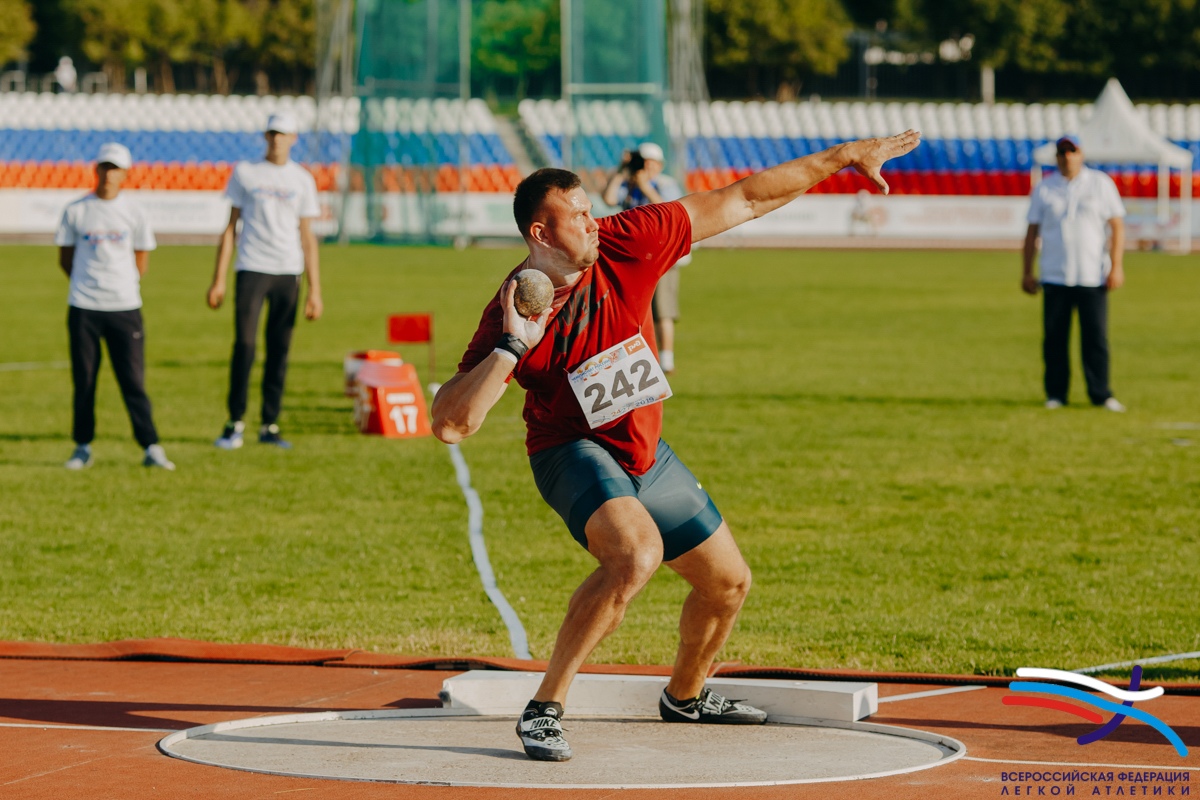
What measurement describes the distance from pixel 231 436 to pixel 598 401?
789cm

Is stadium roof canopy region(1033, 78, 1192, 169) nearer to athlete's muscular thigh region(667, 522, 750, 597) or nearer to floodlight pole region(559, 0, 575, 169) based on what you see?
floodlight pole region(559, 0, 575, 169)

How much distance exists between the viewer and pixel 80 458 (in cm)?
1183

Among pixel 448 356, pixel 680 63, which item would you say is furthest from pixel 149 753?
pixel 680 63

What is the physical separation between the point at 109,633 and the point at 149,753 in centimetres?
216

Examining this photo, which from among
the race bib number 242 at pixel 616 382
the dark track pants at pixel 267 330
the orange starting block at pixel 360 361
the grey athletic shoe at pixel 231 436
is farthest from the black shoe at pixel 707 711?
the orange starting block at pixel 360 361

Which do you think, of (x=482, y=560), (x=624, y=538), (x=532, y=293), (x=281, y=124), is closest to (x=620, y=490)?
(x=624, y=538)

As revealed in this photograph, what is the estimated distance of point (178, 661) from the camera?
23.1ft

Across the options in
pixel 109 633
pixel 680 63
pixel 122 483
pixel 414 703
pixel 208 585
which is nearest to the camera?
pixel 414 703

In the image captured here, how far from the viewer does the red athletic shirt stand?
5.27m

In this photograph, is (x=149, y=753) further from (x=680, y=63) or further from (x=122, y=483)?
(x=680, y=63)

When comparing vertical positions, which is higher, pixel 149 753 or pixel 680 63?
pixel 680 63

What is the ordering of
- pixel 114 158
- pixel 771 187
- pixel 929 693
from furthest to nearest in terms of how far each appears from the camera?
pixel 114 158
pixel 929 693
pixel 771 187

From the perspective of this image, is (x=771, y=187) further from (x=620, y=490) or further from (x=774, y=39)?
(x=774, y=39)

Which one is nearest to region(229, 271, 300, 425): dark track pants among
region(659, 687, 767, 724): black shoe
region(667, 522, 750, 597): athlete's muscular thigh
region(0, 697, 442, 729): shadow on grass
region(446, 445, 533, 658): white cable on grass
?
region(446, 445, 533, 658): white cable on grass
